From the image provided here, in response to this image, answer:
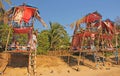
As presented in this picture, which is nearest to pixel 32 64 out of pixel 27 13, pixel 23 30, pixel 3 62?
pixel 23 30

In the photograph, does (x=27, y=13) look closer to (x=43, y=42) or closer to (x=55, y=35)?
(x=43, y=42)

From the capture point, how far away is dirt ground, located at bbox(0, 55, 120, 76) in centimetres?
2694

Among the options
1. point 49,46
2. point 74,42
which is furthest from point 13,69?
point 49,46

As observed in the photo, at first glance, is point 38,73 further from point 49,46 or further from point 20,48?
point 49,46

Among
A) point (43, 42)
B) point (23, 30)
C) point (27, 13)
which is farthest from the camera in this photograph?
point (43, 42)

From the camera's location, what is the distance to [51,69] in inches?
1142

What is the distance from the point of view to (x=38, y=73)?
27156 mm

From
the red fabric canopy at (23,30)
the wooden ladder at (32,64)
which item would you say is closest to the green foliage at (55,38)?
the wooden ladder at (32,64)

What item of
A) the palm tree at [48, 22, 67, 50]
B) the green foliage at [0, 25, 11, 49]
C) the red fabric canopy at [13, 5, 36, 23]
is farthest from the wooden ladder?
the palm tree at [48, 22, 67, 50]

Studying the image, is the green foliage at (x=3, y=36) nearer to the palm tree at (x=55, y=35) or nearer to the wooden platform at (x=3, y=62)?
the wooden platform at (x=3, y=62)

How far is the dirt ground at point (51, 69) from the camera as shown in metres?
26.9

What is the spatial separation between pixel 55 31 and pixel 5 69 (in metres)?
23.8

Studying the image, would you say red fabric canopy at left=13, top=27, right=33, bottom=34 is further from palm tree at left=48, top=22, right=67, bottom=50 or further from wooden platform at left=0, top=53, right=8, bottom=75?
palm tree at left=48, top=22, right=67, bottom=50

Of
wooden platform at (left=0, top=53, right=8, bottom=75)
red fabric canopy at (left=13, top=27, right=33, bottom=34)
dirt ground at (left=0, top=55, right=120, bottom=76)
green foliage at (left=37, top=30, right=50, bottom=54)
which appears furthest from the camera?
green foliage at (left=37, top=30, right=50, bottom=54)
